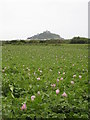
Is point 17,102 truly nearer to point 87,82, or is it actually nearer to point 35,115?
point 35,115

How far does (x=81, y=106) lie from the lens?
242 centimetres

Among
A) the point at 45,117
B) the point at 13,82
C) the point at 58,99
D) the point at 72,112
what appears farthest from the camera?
the point at 13,82

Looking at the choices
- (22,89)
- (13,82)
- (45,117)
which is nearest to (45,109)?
(45,117)

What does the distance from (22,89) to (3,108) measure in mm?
1069

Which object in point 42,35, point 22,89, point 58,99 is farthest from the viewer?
point 42,35

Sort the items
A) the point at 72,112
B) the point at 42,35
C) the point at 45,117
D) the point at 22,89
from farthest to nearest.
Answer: the point at 42,35 < the point at 22,89 < the point at 72,112 < the point at 45,117

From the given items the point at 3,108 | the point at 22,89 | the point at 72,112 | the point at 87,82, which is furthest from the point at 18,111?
the point at 87,82

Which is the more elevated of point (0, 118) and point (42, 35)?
point (42, 35)

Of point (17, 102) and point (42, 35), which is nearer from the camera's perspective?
point (17, 102)

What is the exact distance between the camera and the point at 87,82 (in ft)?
12.8

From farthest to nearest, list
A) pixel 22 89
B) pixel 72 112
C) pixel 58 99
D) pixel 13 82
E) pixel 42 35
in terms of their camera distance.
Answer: pixel 42 35 → pixel 13 82 → pixel 22 89 → pixel 58 99 → pixel 72 112

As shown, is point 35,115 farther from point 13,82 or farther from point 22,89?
point 13,82

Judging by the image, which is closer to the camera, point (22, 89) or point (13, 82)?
point (22, 89)

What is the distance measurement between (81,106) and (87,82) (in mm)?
1521
